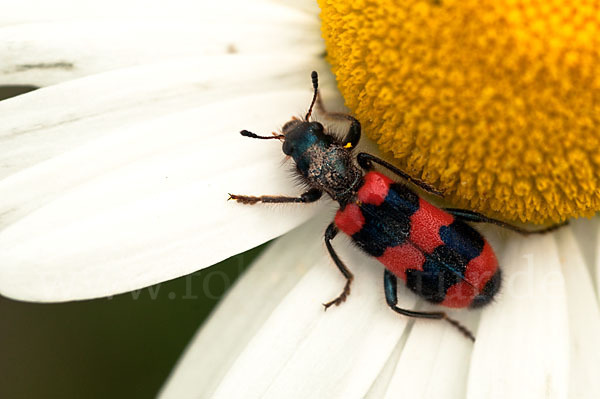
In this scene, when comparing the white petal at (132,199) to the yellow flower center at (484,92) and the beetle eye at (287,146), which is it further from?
the yellow flower center at (484,92)

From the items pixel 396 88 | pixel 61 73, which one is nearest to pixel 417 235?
pixel 396 88

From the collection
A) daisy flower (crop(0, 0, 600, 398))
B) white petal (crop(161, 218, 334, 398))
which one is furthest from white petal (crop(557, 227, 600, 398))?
white petal (crop(161, 218, 334, 398))

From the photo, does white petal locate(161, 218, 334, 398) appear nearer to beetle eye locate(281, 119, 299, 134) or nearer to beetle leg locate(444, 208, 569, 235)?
beetle eye locate(281, 119, 299, 134)

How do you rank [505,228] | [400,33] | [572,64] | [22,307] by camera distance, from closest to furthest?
1. [572,64]
2. [400,33]
3. [505,228]
4. [22,307]

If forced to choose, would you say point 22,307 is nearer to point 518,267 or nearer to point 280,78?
point 280,78

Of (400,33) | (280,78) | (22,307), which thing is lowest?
(22,307)

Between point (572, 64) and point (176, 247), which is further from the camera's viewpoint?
point (176, 247)
